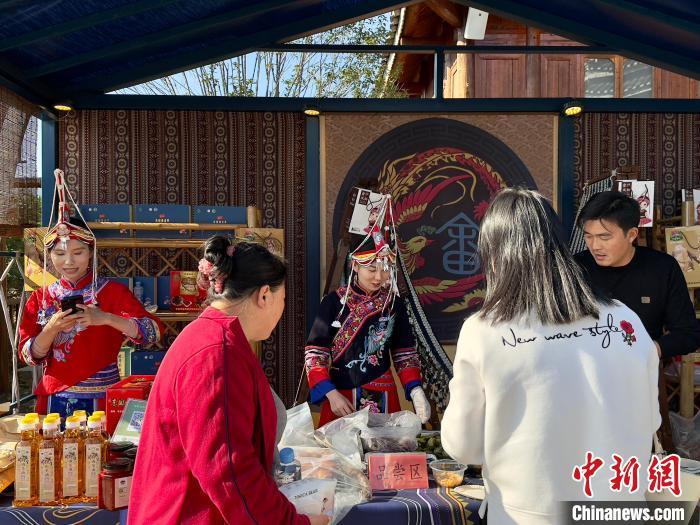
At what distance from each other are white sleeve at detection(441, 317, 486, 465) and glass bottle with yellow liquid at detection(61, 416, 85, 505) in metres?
1.17

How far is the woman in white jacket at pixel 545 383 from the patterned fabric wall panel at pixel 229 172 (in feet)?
9.48

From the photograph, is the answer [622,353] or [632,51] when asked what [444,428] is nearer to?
[622,353]

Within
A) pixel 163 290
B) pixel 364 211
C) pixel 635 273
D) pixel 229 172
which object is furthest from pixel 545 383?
pixel 229 172

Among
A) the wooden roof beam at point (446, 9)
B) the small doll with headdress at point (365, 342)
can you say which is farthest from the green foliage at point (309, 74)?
the small doll with headdress at point (365, 342)

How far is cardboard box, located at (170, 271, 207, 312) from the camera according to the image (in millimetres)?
3559

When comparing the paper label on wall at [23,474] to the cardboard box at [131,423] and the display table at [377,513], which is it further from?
the cardboard box at [131,423]

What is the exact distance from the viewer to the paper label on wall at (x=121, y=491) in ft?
5.65

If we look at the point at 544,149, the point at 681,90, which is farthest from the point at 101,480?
the point at 681,90

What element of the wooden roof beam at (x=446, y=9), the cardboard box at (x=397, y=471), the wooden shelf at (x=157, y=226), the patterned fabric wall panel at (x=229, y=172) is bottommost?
the cardboard box at (x=397, y=471)

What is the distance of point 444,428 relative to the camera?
1.36 metres

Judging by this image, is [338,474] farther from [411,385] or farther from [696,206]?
[696,206]

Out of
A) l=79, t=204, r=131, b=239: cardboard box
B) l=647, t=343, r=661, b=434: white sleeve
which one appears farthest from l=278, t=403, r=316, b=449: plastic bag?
l=79, t=204, r=131, b=239: cardboard box

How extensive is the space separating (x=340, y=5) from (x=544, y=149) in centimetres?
168

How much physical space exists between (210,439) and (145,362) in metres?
2.62
